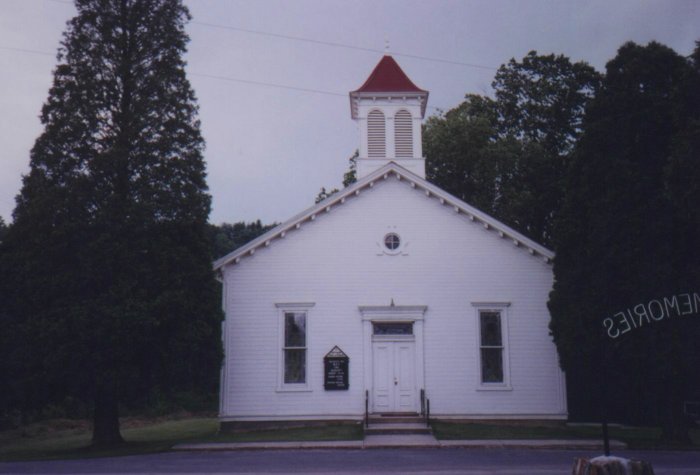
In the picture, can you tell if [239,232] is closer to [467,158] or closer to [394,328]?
[467,158]

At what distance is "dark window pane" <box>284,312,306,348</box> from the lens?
22.2m

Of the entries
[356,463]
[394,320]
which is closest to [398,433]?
[394,320]

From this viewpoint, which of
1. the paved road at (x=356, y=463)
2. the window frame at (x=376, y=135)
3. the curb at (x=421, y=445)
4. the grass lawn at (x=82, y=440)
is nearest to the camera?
the paved road at (x=356, y=463)

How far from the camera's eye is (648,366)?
17469 mm

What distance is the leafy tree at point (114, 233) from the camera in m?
17.1

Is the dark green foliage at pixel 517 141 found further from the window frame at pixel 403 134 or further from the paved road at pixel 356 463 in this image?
the paved road at pixel 356 463

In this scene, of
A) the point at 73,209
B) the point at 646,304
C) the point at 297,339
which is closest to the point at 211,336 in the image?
the point at 297,339

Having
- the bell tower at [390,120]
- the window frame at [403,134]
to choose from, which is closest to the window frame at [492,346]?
the bell tower at [390,120]

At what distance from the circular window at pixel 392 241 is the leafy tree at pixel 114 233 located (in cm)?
609

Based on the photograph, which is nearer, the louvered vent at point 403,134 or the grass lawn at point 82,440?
the grass lawn at point 82,440

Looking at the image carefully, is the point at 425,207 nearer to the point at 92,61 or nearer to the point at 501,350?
the point at 501,350

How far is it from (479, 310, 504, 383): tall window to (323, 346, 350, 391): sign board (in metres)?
4.47

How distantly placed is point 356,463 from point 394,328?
Answer: 27.7 ft

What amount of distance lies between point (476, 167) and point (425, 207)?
13342 millimetres
